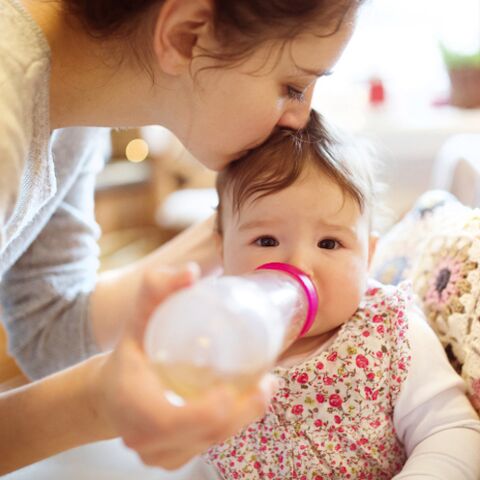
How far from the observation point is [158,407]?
56 cm

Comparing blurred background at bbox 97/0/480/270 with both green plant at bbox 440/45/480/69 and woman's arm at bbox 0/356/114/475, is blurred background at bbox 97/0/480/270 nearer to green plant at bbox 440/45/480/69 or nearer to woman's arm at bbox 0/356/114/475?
green plant at bbox 440/45/480/69

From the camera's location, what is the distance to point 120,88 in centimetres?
90

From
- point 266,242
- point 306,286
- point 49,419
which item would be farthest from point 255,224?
point 49,419

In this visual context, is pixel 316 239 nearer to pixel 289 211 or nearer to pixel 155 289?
pixel 289 211

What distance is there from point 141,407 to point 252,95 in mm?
429

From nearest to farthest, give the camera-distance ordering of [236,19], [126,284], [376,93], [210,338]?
1. [210,338]
2. [236,19]
3. [126,284]
4. [376,93]

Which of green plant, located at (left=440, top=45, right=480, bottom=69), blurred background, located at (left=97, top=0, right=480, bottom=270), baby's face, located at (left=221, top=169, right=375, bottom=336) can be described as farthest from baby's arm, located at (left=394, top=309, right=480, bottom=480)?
green plant, located at (left=440, top=45, right=480, bottom=69)

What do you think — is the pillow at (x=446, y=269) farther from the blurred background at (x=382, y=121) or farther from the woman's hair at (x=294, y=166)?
the blurred background at (x=382, y=121)

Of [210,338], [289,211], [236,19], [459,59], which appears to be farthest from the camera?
[459,59]

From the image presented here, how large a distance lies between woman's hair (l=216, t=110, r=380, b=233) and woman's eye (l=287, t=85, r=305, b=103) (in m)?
0.05

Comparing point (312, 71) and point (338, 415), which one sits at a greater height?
point (312, 71)

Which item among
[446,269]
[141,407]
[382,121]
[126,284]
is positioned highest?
[141,407]

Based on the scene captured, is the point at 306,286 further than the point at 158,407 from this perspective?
Yes

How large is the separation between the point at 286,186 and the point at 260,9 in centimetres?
22
